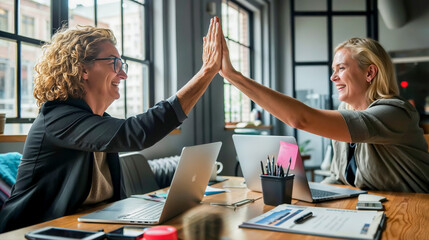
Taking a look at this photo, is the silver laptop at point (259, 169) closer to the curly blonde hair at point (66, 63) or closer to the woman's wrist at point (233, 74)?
the woman's wrist at point (233, 74)

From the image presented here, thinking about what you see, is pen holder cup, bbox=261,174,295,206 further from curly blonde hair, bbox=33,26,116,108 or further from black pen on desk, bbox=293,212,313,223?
curly blonde hair, bbox=33,26,116,108

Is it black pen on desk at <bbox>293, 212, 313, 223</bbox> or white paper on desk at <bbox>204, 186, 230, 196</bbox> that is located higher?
black pen on desk at <bbox>293, 212, 313, 223</bbox>

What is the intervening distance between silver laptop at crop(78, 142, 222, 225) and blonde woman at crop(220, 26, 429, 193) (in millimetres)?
349

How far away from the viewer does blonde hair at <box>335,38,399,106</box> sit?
74.8 inches

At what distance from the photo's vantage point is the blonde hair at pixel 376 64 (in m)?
1.90

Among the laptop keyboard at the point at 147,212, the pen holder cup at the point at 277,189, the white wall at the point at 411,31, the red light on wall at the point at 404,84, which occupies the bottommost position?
the laptop keyboard at the point at 147,212

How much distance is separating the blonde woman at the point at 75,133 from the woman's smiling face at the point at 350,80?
71 centimetres

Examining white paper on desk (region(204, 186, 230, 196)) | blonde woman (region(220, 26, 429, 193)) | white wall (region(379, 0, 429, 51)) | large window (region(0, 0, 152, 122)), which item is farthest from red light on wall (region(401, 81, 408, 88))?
white paper on desk (region(204, 186, 230, 196))

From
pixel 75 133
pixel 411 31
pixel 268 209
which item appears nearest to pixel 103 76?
pixel 75 133

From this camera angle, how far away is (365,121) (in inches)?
63.7

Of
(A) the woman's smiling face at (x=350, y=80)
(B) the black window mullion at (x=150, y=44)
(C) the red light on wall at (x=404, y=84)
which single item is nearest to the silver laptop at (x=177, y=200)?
(A) the woman's smiling face at (x=350, y=80)

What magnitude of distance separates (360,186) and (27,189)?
4.76ft

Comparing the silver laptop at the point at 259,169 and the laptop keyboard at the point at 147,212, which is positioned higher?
the silver laptop at the point at 259,169

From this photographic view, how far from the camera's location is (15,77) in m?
2.37
